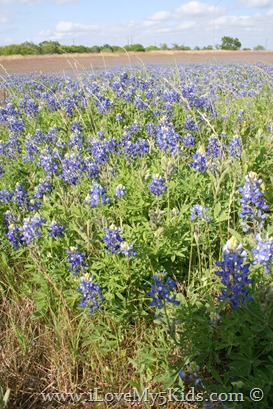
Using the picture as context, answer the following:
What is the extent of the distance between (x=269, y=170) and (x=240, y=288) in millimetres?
2365

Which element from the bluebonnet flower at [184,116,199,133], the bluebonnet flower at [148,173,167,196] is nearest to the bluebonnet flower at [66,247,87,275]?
the bluebonnet flower at [148,173,167,196]

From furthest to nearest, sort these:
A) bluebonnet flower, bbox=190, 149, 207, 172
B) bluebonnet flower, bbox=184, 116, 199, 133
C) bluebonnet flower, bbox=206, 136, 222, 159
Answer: bluebonnet flower, bbox=184, 116, 199, 133, bluebonnet flower, bbox=206, 136, 222, 159, bluebonnet flower, bbox=190, 149, 207, 172

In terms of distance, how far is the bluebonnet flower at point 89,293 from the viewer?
218 centimetres

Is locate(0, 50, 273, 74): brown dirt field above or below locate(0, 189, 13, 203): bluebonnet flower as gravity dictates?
above

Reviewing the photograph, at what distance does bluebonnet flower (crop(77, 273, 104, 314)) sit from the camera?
2.18m

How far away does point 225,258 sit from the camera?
174 cm

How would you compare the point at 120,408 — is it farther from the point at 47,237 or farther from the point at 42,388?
the point at 47,237

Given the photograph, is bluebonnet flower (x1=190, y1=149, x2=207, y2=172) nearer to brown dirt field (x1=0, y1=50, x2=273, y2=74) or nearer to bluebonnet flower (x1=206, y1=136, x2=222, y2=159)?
bluebonnet flower (x1=206, y1=136, x2=222, y2=159)

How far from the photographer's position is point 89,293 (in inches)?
87.2

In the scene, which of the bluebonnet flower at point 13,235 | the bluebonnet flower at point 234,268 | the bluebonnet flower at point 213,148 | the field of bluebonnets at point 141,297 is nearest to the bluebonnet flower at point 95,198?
the field of bluebonnets at point 141,297

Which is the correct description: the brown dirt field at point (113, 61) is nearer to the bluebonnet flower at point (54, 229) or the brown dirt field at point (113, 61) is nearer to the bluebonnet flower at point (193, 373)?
the bluebonnet flower at point (54, 229)

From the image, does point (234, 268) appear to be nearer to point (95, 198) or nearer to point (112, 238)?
point (112, 238)

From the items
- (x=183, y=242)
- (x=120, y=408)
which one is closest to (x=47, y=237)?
(x=183, y=242)

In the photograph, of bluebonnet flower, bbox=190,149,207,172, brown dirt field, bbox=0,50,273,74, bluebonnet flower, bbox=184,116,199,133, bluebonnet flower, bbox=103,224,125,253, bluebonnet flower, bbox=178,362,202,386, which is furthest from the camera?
brown dirt field, bbox=0,50,273,74
